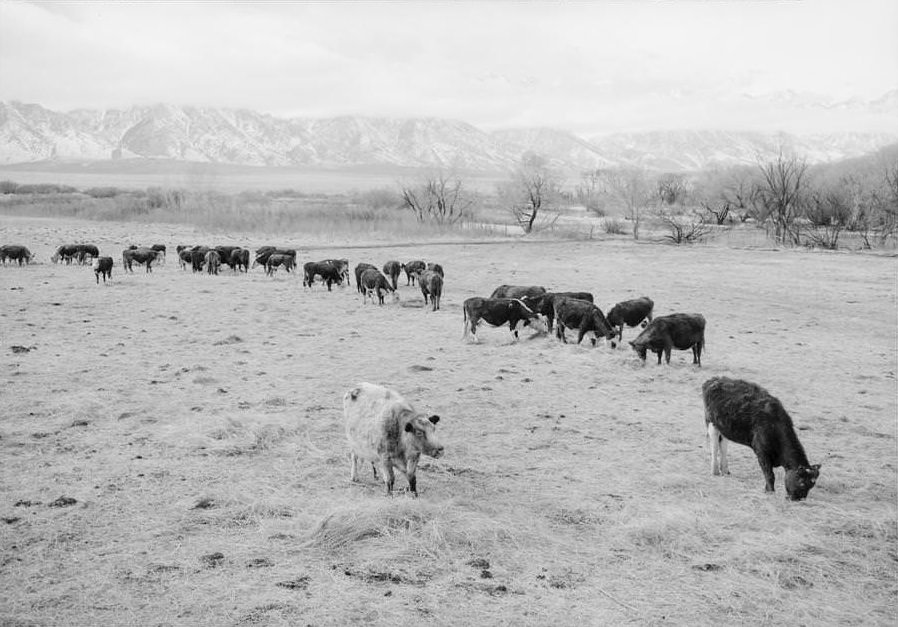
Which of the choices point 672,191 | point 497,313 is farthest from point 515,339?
point 672,191

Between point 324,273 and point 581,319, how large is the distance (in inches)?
509

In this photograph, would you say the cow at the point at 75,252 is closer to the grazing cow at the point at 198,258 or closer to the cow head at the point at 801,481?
the grazing cow at the point at 198,258

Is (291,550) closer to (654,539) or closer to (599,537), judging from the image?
(599,537)

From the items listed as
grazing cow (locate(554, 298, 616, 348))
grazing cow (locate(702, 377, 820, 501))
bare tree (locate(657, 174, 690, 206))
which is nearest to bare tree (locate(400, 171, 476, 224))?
bare tree (locate(657, 174, 690, 206))

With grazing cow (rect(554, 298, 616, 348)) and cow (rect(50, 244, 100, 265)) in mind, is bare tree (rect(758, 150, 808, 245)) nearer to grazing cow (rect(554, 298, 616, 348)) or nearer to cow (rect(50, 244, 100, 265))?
grazing cow (rect(554, 298, 616, 348))

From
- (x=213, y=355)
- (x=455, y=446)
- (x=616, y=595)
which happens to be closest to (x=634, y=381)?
(x=455, y=446)

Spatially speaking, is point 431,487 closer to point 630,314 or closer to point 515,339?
point 515,339

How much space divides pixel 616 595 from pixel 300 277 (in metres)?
26.8

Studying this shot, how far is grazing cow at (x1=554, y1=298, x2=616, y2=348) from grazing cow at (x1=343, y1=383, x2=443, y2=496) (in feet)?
31.3

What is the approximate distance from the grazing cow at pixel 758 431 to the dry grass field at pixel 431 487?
320mm

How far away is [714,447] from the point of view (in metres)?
9.34

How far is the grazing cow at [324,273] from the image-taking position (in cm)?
2739

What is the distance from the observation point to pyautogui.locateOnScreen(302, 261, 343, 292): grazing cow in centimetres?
2739

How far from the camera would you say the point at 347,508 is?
742 cm
